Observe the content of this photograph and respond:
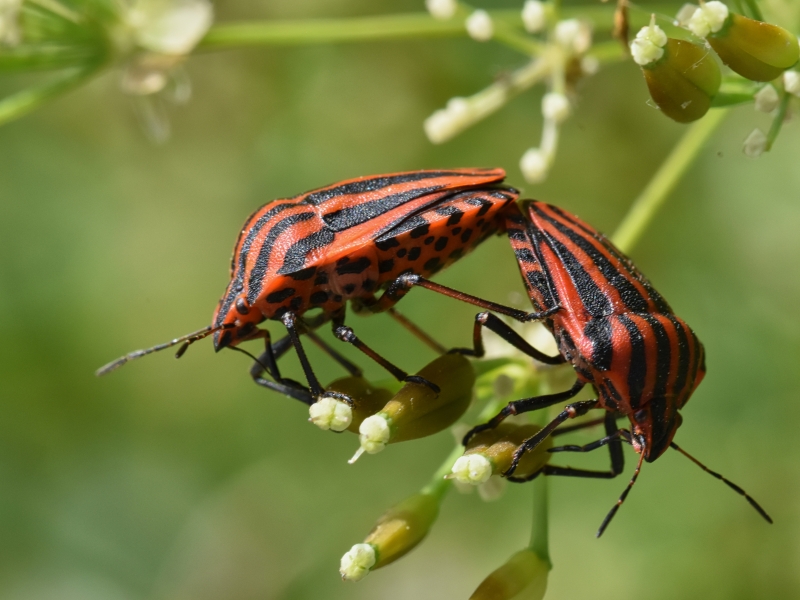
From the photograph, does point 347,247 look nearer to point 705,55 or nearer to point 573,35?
point 705,55

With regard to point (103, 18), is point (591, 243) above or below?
below

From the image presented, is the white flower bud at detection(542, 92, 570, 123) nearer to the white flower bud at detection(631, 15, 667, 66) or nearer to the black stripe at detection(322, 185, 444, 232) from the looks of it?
the black stripe at detection(322, 185, 444, 232)

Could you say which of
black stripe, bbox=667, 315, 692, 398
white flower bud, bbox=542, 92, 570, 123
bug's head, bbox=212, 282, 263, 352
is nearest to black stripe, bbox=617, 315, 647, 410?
black stripe, bbox=667, 315, 692, 398

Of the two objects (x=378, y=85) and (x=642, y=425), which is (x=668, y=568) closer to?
(x=642, y=425)

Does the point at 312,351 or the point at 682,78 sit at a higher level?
the point at 682,78

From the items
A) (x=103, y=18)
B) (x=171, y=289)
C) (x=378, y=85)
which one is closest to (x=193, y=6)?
(x=103, y=18)

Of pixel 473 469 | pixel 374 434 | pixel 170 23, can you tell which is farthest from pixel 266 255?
pixel 170 23
